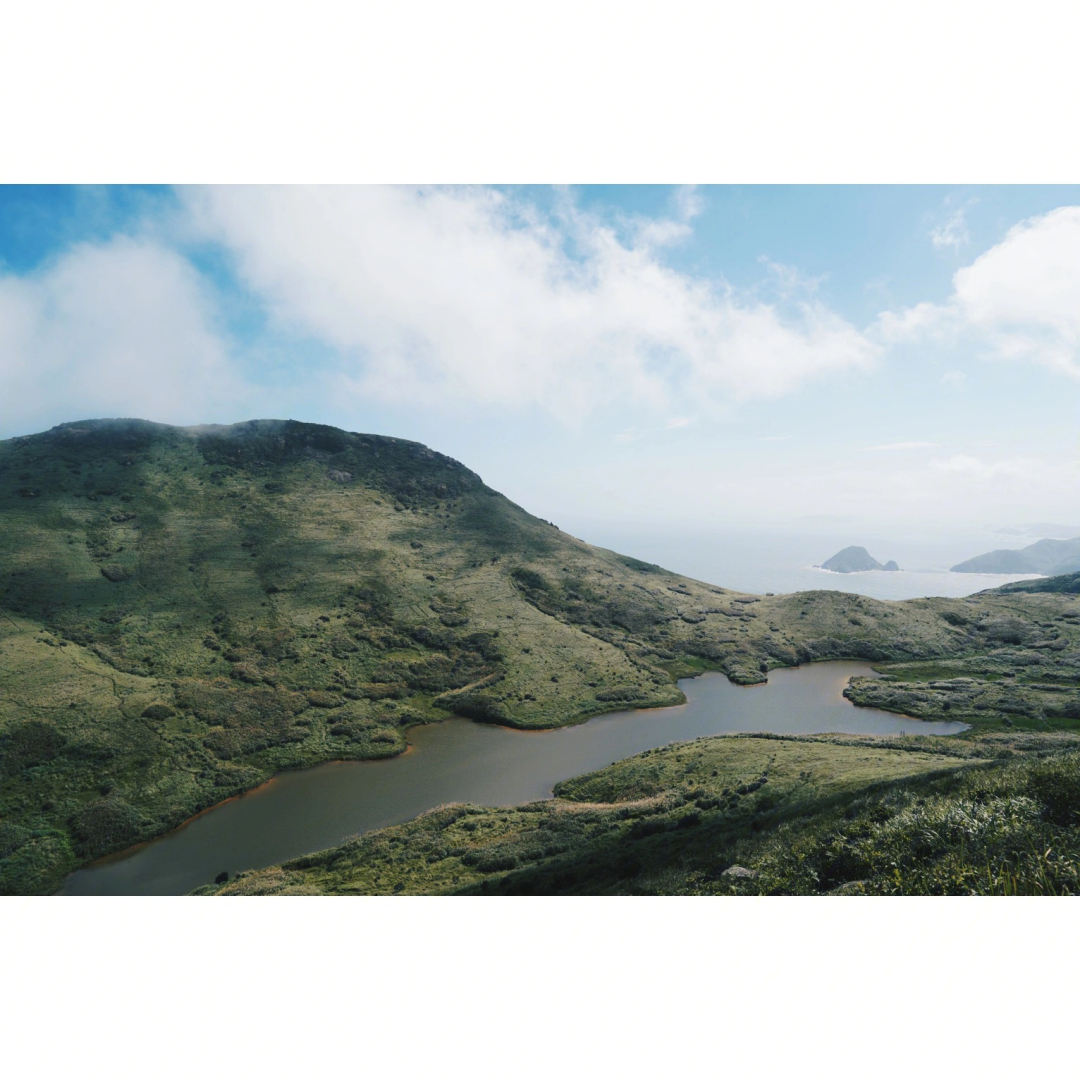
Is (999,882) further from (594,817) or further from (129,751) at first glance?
(129,751)

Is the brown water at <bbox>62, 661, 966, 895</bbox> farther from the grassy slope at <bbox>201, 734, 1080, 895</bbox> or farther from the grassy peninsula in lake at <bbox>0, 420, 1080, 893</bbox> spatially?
the grassy slope at <bbox>201, 734, 1080, 895</bbox>

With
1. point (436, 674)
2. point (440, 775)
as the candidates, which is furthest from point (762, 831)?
point (436, 674)

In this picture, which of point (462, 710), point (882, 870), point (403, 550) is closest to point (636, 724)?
point (462, 710)

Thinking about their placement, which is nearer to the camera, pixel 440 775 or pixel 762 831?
pixel 762 831

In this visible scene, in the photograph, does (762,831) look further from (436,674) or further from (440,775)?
(436,674)

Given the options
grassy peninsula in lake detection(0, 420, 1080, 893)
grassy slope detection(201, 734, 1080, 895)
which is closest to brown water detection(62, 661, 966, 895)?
grassy peninsula in lake detection(0, 420, 1080, 893)
